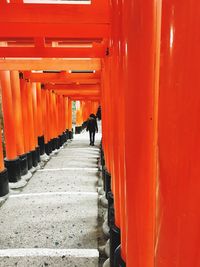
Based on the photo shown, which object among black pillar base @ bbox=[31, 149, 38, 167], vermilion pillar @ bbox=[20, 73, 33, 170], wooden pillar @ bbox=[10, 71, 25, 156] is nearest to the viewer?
wooden pillar @ bbox=[10, 71, 25, 156]

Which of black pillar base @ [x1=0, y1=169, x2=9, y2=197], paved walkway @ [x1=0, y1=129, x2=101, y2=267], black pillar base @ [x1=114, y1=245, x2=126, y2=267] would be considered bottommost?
paved walkway @ [x1=0, y1=129, x2=101, y2=267]

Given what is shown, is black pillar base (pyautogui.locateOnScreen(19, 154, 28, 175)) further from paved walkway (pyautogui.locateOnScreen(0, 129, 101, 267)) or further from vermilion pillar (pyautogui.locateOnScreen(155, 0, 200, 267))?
vermilion pillar (pyautogui.locateOnScreen(155, 0, 200, 267))

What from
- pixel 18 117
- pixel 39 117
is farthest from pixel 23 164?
pixel 39 117

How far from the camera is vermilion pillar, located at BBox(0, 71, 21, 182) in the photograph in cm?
557

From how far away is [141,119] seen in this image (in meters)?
1.16

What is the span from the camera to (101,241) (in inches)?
132

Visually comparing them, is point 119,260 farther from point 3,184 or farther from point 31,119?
point 31,119

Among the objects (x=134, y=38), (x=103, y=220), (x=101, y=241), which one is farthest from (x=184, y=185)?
(x=103, y=220)

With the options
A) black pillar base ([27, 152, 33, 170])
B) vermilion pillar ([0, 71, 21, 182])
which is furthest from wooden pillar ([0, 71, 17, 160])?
black pillar base ([27, 152, 33, 170])

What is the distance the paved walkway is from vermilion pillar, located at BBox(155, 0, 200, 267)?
8.26ft

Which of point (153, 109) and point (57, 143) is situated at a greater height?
point (153, 109)

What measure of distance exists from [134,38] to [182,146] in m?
0.66

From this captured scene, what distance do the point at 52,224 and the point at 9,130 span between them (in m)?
2.83

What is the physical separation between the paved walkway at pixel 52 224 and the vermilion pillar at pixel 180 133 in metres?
2.52
